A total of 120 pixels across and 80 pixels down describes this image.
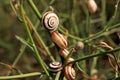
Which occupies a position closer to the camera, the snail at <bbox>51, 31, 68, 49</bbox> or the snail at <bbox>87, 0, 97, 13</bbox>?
the snail at <bbox>51, 31, 68, 49</bbox>

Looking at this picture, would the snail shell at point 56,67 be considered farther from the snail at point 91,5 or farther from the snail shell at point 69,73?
the snail at point 91,5

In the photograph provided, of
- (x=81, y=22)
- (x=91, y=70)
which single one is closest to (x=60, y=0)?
(x=81, y=22)

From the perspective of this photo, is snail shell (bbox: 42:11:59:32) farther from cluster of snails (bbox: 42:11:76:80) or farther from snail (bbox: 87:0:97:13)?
snail (bbox: 87:0:97:13)

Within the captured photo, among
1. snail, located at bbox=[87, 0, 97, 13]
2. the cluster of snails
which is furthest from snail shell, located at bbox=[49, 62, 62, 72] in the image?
snail, located at bbox=[87, 0, 97, 13]

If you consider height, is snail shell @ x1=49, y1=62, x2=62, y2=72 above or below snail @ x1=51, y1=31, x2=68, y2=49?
below

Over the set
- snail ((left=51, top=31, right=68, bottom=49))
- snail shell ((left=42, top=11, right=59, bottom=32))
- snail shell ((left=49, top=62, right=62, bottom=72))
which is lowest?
snail shell ((left=49, top=62, right=62, bottom=72))

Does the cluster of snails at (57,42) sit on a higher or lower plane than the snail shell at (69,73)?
higher

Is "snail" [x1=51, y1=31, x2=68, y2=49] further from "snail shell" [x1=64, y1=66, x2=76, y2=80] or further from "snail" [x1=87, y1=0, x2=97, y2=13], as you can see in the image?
"snail" [x1=87, y1=0, x2=97, y2=13]

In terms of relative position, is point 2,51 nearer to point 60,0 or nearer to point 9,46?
point 9,46

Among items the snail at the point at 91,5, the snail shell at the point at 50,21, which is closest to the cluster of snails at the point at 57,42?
the snail shell at the point at 50,21
